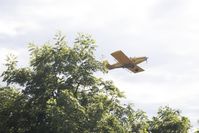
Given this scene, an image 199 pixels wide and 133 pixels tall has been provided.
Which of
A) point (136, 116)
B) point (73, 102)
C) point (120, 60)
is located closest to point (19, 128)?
point (73, 102)

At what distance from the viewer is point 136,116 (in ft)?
142

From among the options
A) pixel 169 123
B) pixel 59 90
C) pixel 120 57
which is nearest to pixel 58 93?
pixel 59 90

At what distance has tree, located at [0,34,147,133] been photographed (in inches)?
1334

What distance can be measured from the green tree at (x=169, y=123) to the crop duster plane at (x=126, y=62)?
18.0 meters

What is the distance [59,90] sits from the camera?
34.4m

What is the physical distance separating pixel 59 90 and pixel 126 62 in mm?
32334

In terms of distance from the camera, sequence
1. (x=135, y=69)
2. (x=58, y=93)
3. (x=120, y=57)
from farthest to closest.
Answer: (x=135, y=69)
(x=120, y=57)
(x=58, y=93)

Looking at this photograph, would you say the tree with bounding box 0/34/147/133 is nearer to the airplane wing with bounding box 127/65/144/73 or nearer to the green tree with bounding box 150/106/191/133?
the green tree with bounding box 150/106/191/133

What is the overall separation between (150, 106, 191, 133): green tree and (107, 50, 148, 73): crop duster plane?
58.9 feet

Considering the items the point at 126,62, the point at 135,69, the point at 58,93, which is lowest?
the point at 58,93

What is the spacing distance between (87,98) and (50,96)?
3.21 m

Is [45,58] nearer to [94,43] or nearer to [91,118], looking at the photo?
[94,43]

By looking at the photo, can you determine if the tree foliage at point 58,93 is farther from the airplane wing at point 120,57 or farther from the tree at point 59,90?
the airplane wing at point 120,57

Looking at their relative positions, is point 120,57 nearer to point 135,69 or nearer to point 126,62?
point 126,62
